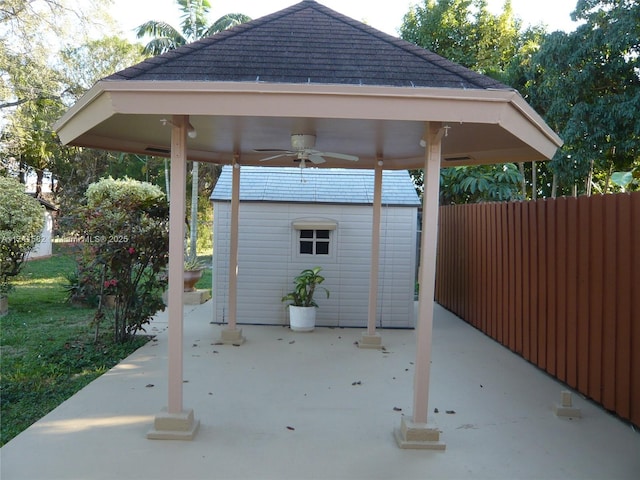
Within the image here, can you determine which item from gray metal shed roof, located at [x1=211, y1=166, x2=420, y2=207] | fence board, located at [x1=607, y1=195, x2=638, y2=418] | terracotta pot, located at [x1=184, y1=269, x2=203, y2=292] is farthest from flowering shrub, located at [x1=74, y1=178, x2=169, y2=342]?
fence board, located at [x1=607, y1=195, x2=638, y2=418]

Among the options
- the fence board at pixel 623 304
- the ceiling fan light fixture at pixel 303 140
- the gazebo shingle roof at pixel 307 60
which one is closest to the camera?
the gazebo shingle roof at pixel 307 60

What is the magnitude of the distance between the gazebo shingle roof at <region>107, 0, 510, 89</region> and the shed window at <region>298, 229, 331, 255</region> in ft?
13.0

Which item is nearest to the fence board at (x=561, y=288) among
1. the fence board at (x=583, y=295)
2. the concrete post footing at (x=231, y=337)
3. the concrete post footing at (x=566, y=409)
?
the fence board at (x=583, y=295)

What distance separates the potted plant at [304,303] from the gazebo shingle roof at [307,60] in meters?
3.99

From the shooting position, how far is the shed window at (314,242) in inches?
326

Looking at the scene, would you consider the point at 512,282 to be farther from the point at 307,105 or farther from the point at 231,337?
the point at 307,105

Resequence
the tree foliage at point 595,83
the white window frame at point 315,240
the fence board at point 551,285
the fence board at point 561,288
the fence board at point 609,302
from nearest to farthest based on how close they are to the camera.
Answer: the fence board at point 609,302
the fence board at point 561,288
the fence board at point 551,285
the white window frame at point 315,240
the tree foliage at point 595,83

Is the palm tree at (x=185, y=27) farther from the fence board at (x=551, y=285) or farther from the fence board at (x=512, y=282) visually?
the fence board at (x=551, y=285)

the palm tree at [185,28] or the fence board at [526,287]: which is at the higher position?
the palm tree at [185,28]

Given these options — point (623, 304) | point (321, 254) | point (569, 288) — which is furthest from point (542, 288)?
point (321, 254)

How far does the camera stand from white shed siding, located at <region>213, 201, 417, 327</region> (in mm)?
8250

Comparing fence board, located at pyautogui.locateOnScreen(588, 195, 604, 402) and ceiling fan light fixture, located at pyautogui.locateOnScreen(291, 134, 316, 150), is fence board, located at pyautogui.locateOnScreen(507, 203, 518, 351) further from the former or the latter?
ceiling fan light fixture, located at pyautogui.locateOnScreen(291, 134, 316, 150)

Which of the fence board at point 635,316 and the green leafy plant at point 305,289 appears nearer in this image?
the fence board at point 635,316

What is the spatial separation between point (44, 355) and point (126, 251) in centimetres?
154
